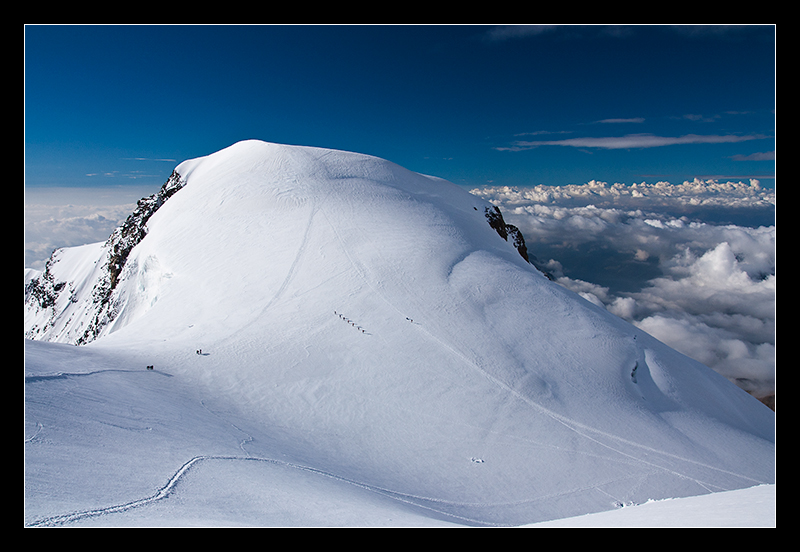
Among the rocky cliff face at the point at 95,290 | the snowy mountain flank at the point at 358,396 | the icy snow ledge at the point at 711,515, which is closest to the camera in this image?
the icy snow ledge at the point at 711,515

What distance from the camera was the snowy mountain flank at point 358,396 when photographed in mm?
9297

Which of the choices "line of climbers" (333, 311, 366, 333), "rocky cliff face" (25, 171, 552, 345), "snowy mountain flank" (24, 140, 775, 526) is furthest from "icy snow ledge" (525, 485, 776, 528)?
"rocky cliff face" (25, 171, 552, 345)

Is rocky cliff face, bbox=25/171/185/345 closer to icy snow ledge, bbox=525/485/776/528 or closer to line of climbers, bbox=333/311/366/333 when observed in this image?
line of climbers, bbox=333/311/366/333

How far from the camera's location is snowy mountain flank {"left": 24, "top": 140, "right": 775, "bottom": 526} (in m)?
9.30

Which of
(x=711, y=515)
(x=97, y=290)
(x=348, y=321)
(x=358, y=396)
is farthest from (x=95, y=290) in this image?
(x=711, y=515)

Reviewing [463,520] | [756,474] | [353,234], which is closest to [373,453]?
[463,520]

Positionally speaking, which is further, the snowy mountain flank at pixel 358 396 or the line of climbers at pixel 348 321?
the line of climbers at pixel 348 321

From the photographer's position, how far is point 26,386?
1126 cm

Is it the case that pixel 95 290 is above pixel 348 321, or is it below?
above

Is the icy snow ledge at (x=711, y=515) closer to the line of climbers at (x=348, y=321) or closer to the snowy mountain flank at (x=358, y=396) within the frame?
the snowy mountain flank at (x=358, y=396)

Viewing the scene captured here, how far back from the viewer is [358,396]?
17.8 metres

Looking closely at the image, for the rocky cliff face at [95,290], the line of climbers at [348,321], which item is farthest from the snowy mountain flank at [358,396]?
the rocky cliff face at [95,290]

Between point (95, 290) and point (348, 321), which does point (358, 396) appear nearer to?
point (348, 321)

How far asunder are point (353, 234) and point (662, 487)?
2526 centimetres
